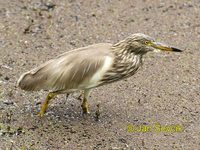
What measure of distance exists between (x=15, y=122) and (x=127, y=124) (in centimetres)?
120

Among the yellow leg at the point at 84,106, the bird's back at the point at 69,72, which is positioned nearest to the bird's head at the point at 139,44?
the bird's back at the point at 69,72

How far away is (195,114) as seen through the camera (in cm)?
692

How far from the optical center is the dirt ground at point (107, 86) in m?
6.38

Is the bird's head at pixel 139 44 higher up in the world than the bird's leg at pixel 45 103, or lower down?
higher up

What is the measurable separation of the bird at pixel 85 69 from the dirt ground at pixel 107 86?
0.40 metres

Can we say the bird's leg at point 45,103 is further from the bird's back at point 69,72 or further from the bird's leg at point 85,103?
the bird's leg at point 85,103

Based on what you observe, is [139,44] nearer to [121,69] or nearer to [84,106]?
[121,69]

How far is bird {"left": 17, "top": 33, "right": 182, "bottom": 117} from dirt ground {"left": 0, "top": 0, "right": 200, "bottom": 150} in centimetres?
40

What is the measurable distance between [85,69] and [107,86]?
3.79 ft

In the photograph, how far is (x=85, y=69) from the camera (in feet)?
21.2

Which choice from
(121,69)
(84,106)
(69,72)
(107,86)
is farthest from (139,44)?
(107,86)

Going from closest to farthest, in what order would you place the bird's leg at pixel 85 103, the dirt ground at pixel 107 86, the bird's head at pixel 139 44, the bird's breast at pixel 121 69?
the dirt ground at pixel 107 86 < the bird's breast at pixel 121 69 < the bird's head at pixel 139 44 < the bird's leg at pixel 85 103

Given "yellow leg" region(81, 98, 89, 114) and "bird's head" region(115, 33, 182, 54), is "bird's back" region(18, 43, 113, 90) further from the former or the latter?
"yellow leg" region(81, 98, 89, 114)

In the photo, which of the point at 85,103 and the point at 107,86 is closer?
the point at 85,103
